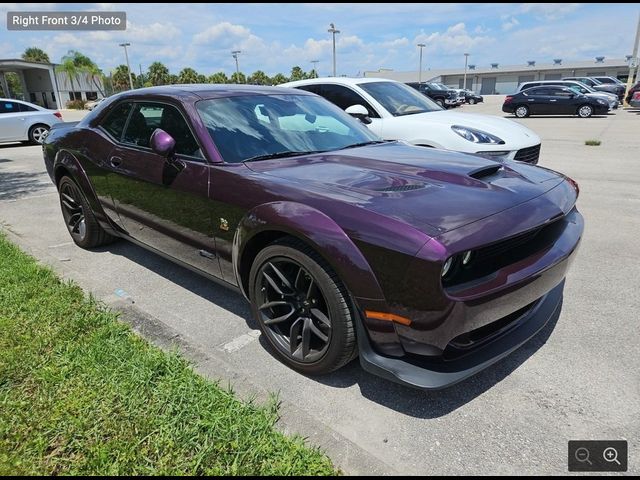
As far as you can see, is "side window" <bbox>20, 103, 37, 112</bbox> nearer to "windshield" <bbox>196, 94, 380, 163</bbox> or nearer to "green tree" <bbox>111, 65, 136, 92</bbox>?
"windshield" <bbox>196, 94, 380, 163</bbox>

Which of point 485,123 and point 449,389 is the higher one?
point 485,123

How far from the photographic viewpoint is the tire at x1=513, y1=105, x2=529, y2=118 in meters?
21.3

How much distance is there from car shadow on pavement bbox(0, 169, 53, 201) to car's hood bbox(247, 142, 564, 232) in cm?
657

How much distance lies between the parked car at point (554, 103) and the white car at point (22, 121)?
1897 cm

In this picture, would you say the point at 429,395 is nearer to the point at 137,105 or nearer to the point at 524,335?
the point at 524,335

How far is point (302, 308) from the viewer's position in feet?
8.53

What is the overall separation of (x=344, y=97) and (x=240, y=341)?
4.85 m

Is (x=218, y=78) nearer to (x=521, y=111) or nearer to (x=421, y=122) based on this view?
(x=521, y=111)

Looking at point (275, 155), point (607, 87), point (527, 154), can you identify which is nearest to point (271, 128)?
point (275, 155)

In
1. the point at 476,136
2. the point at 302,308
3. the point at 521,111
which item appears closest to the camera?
the point at 302,308

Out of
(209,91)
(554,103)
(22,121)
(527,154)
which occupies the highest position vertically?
(209,91)

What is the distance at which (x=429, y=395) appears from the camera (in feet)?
8.16

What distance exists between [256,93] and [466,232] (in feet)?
7.58

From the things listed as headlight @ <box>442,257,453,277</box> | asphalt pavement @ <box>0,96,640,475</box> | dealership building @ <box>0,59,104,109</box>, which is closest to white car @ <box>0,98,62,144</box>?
asphalt pavement @ <box>0,96,640,475</box>
